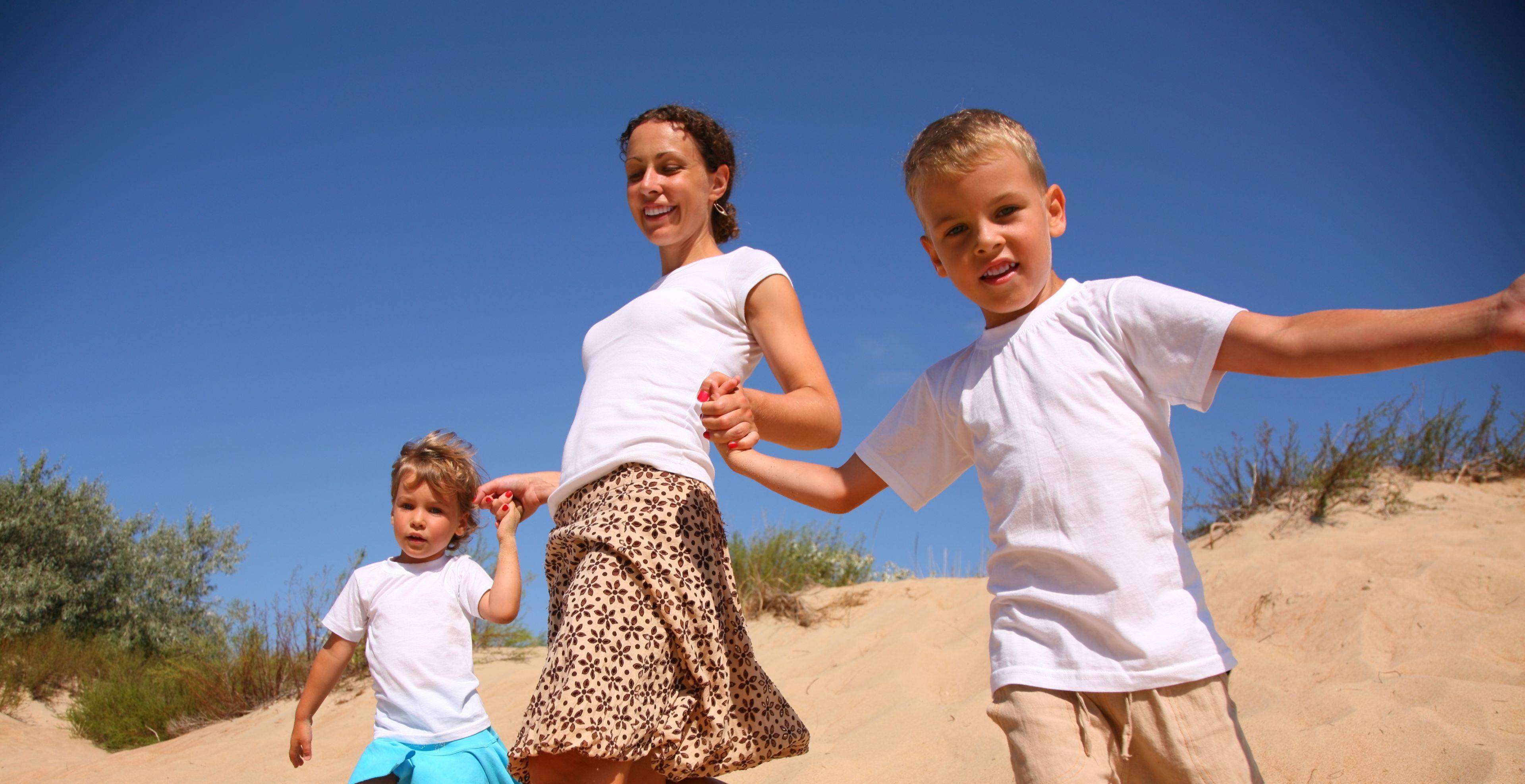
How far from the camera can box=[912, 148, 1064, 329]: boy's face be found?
2.02 m

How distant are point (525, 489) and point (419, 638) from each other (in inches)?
35.7

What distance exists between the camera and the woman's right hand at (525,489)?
109 inches

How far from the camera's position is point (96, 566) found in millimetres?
12234

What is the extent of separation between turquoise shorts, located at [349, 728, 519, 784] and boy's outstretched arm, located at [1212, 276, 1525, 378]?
8.02 ft

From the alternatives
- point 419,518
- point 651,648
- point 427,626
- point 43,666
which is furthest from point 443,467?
point 43,666

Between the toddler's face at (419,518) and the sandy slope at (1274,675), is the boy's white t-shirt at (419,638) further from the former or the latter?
the sandy slope at (1274,675)

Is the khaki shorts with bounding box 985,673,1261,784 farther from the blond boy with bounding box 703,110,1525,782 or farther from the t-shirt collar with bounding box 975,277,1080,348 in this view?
the t-shirt collar with bounding box 975,277,1080,348

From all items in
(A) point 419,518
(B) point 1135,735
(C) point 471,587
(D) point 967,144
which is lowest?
(B) point 1135,735

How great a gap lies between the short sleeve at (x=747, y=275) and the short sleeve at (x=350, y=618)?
2005 mm

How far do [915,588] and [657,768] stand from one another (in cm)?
520

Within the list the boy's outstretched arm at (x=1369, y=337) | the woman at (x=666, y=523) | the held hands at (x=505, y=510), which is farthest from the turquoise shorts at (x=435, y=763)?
the boy's outstretched arm at (x=1369, y=337)

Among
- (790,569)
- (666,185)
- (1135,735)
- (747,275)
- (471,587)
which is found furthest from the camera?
(790,569)

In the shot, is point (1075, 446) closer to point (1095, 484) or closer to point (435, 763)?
point (1095, 484)

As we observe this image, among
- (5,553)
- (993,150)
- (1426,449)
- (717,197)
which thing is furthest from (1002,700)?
(5,553)
